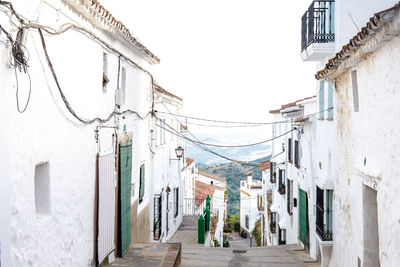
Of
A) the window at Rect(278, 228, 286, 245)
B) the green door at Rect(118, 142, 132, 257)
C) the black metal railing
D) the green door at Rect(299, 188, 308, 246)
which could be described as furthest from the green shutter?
the green door at Rect(118, 142, 132, 257)

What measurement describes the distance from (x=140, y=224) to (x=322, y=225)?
5194 mm

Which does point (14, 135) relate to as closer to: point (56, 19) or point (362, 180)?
point (56, 19)

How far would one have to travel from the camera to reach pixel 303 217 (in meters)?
15.2

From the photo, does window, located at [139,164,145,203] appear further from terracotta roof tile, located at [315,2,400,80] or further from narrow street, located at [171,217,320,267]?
terracotta roof tile, located at [315,2,400,80]

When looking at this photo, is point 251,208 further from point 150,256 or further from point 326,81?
point 326,81

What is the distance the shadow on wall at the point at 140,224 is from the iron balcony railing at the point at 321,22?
689cm

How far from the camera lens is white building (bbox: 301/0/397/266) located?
36.7ft

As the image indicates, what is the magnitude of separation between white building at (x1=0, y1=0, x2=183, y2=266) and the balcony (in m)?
4.86

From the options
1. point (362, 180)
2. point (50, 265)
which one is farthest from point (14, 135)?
point (362, 180)

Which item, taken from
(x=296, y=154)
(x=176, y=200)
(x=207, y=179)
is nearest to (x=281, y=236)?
(x=176, y=200)

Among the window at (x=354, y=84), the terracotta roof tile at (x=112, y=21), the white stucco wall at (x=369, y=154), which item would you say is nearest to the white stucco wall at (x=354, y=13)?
the white stucco wall at (x=369, y=154)

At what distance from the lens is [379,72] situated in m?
6.28

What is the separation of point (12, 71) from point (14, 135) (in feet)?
2.19

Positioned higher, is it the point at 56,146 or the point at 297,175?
the point at 56,146
